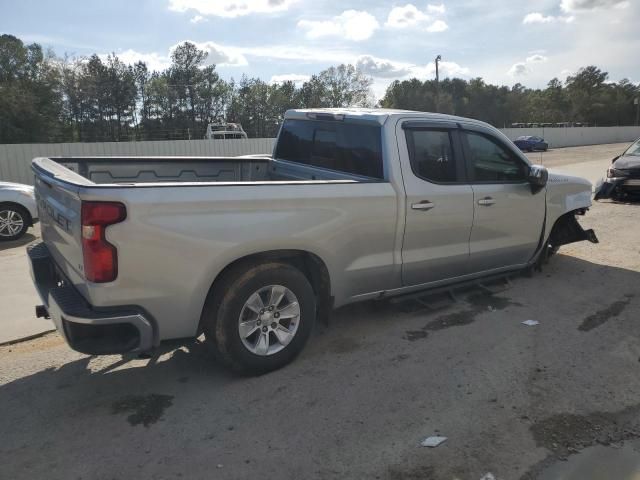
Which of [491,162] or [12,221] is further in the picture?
[12,221]

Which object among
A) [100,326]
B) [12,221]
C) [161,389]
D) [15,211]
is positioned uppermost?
[100,326]

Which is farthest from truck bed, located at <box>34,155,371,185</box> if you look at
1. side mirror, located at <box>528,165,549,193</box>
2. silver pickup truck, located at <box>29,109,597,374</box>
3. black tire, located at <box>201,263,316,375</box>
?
side mirror, located at <box>528,165,549,193</box>

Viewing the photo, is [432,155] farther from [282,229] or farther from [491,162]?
[282,229]

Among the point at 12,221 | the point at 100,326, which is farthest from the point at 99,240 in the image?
the point at 12,221

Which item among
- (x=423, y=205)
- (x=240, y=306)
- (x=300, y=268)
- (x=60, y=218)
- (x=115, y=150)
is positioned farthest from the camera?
(x=115, y=150)

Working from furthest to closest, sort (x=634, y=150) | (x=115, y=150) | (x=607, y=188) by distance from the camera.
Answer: (x=115, y=150), (x=634, y=150), (x=607, y=188)

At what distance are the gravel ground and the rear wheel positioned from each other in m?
5.31

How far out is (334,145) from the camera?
4855 mm

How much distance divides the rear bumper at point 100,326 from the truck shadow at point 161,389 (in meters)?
0.51

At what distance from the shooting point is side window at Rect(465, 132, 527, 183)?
4953mm

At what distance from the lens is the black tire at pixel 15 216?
29.5ft

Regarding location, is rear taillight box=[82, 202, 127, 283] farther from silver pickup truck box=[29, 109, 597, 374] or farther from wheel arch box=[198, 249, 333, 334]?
wheel arch box=[198, 249, 333, 334]

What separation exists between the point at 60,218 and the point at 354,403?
7.56 ft

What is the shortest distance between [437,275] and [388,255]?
2.37 ft
